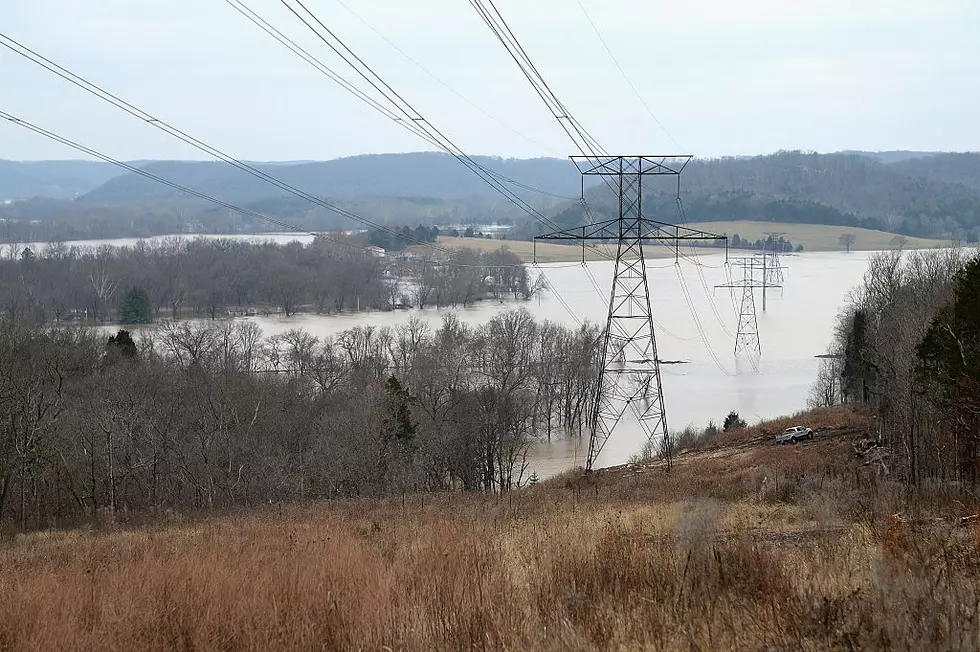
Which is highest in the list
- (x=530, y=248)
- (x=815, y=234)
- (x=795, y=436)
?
(x=815, y=234)

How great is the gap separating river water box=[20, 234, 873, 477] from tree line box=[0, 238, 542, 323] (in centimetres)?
319

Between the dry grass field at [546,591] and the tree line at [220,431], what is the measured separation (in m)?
15.9

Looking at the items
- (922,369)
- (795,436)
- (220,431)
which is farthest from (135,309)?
(922,369)

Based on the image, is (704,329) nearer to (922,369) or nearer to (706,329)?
(706,329)

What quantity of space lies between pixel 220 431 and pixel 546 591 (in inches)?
1118

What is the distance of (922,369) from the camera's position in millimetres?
16219

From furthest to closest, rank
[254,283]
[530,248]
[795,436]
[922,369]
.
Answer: [530,248], [254,283], [795,436], [922,369]

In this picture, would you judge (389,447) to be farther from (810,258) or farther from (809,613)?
(810,258)

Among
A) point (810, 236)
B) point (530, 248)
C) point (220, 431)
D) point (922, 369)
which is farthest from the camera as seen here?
point (810, 236)

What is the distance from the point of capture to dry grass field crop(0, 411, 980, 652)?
12.1 ft

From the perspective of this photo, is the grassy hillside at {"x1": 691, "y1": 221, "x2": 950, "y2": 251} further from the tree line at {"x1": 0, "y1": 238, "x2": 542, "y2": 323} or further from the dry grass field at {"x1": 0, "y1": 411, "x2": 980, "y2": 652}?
the dry grass field at {"x1": 0, "y1": 411, "x2": 980, "y2": 652}

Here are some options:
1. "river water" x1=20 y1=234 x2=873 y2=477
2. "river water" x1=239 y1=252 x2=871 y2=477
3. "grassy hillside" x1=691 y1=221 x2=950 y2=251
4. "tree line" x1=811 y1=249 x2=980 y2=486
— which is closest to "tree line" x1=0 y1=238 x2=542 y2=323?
"river water" x1=239 y1=252 x2=871 y2=477

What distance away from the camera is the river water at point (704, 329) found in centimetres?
4556

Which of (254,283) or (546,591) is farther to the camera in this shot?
(254,283)
